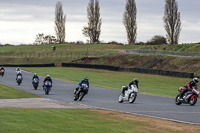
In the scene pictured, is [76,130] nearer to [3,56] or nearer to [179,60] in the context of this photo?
[179,60]

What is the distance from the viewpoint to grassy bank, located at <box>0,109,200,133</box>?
1318 cm

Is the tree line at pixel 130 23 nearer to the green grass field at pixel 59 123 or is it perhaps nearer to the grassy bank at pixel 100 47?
the grassy bank at pixel 100 47

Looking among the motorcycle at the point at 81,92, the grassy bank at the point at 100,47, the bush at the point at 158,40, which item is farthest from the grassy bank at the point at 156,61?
the motorcycle at the point at 81,92

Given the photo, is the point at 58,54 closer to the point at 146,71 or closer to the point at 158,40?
the point at 158,40

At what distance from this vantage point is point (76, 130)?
43.1 ft

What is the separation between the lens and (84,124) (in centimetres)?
1471

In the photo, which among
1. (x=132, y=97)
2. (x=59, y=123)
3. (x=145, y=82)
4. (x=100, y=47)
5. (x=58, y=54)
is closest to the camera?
(x=59, y=123)

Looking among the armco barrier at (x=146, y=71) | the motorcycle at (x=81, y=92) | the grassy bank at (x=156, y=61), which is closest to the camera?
the motorcycle at (x=81, y=92)

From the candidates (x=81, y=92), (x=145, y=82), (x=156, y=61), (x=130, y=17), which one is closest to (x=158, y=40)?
(x=130, y=17)

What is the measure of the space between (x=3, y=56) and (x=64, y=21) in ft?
69.5

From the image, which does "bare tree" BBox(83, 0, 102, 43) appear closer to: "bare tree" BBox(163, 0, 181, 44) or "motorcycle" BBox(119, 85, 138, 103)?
"bare tree" BBox(163, 0, 181, 44)

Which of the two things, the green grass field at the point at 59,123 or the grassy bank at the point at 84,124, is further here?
the grassy bank at the point at 84,124

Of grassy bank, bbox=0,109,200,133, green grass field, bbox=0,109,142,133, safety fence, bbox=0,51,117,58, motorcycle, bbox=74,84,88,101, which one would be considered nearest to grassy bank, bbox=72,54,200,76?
safety fence, bbox=0,51,117,58

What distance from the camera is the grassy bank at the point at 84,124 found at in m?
13.2
